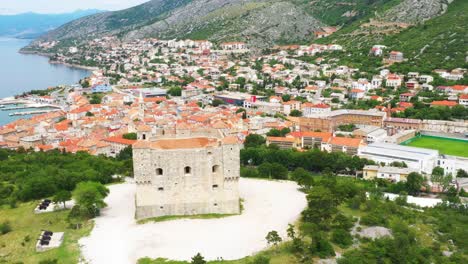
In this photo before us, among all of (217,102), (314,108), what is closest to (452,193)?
(314,108)

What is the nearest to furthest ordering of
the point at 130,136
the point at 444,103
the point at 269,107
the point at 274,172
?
the point at 274,172 → the point at 130,136 → the point at 444,103 → the point at 269,107

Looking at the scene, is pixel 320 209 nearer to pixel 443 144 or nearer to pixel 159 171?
pixel 159 171

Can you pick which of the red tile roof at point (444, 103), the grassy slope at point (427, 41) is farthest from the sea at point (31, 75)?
the grassy slope at point (427, 41)

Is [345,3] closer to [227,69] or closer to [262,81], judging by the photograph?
[227,69]

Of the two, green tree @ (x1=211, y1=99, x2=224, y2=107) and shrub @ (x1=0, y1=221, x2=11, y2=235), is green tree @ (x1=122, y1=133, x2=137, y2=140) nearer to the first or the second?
green tree @ (x1=211, y1=99, x2=224, y2=107)

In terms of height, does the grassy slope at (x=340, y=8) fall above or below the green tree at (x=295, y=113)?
above

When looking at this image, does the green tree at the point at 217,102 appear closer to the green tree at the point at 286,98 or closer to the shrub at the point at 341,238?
the green tree at the point at 286,98
